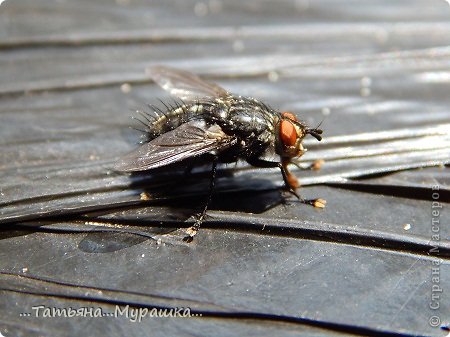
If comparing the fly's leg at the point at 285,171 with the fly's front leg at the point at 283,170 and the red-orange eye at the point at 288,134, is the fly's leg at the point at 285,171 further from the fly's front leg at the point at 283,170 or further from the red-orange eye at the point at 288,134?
the red-orange eye at the point at 288,134

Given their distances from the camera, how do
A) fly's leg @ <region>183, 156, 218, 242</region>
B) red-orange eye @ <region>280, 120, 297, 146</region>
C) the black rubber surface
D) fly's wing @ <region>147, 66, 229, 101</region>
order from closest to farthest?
the black rubber surface
fly's leg @ <region>183, 156, 218, 242</region>
red-orange eye @ <region>280, 120, 297, 146</region>
fly's wing @ <region>147, 66, 229, 101</region>

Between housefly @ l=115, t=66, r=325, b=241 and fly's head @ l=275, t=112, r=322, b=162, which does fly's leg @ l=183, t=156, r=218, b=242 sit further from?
fly's head @ l=275, t=112, r=322, b=162

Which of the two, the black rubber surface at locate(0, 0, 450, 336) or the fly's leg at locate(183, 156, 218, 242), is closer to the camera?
the black rubber surface at locate(0, 0, 450, 336)

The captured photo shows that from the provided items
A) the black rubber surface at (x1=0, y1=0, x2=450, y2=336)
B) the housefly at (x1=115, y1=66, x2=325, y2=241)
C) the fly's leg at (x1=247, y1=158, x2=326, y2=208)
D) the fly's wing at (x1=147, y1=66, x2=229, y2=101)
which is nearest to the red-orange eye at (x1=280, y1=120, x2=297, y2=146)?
the housefly at (x1=115, y1=66, x2=325, y2=241)

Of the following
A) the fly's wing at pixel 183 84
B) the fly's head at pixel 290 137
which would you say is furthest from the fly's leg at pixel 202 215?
the fly's wing at pixel 183 84

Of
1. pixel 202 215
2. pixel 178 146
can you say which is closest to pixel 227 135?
pixel 178 146

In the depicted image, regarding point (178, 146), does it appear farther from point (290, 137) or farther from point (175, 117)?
point (290, 137)

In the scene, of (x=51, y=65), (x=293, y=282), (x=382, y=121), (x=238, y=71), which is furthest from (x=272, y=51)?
(x=293, y=282)
